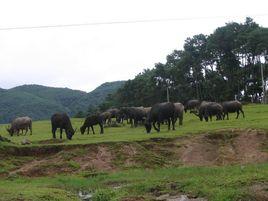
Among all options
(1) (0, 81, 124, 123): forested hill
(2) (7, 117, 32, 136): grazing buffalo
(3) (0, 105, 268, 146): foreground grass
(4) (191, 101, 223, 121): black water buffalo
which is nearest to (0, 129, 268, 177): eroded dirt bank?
(3) (0, 105, 268, 146): foreground grass

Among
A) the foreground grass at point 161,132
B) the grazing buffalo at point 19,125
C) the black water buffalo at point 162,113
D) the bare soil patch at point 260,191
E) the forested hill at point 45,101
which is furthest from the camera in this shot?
the forested hill at point 45,101

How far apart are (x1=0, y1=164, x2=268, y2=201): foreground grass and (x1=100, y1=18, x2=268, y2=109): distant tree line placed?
56388 mm

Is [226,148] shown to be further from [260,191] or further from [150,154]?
[260,191]

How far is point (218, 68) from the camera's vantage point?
278 feet

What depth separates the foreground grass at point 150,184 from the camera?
17812 mm

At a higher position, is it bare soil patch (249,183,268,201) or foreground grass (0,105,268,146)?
foreground grass (0,105,268,146)

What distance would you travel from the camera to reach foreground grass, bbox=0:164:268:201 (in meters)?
17.8

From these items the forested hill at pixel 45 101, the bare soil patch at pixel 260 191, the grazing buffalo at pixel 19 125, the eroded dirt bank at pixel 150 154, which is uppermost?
the forested hill at pixel 45 101

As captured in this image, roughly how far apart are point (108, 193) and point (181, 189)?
269 cm

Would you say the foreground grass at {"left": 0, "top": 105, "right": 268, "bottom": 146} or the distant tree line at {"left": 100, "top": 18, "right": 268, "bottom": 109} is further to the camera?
the distant tree line at {"left": 100, "top": 18, "right": 268, "bottom": 109}

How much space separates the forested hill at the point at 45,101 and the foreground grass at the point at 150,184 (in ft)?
356

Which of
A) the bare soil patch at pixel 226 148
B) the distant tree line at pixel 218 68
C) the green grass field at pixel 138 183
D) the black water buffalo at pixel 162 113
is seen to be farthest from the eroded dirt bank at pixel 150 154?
the distant tree line at pixel 218 68

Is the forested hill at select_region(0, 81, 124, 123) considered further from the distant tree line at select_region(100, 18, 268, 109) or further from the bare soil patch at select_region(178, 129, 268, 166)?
the bare soil patch at select_region(178, 129, 268, 166)

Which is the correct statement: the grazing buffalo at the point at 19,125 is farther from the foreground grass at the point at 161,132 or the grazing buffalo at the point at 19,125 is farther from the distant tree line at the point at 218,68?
the distant tree line at the point at 218,68
